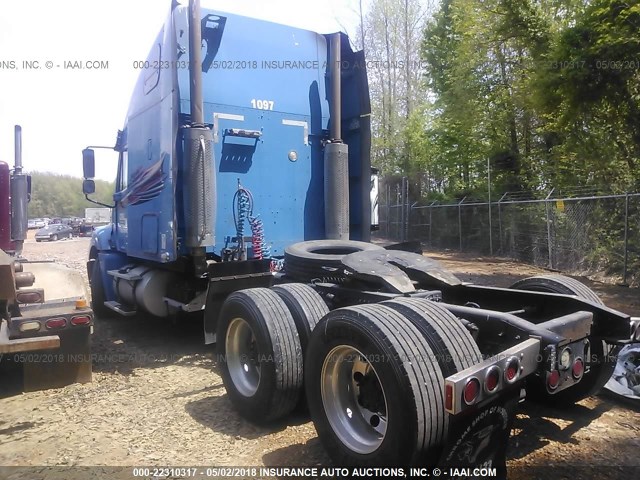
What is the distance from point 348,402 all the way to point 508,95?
19272 mm

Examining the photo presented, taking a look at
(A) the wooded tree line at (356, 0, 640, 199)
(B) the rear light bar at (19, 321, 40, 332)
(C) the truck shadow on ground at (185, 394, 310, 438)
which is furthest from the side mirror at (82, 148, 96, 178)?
(A) the wooded tree line at (356, 0, 640, 199)

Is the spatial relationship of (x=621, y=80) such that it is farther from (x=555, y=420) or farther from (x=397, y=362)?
(x=397, y=362)

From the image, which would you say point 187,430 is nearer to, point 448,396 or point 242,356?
point 242,356

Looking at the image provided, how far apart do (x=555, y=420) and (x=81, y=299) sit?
4.49 meters

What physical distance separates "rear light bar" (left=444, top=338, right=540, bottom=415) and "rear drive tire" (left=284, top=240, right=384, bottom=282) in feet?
5.85

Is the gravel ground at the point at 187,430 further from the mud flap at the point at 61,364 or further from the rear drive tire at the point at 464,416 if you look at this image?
the rear drive tire at the point at 464,416

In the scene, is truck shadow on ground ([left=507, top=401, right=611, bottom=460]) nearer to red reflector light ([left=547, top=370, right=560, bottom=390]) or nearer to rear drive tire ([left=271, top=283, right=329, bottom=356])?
red reflector light ([left=547, top=370, right=560, bottom=390])

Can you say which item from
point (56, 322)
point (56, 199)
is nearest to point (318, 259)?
point (56, 322)

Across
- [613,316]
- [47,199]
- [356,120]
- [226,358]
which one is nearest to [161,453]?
[226,358]

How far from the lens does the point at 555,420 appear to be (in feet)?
13.2

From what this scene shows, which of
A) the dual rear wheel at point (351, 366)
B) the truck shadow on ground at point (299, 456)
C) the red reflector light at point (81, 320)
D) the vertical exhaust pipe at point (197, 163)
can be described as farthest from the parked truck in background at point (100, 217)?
the truck shadow on ground at point (299, 456)

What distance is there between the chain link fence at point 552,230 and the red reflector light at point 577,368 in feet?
27.9

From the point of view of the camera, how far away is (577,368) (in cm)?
318

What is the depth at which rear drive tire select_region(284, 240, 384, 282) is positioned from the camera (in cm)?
453
